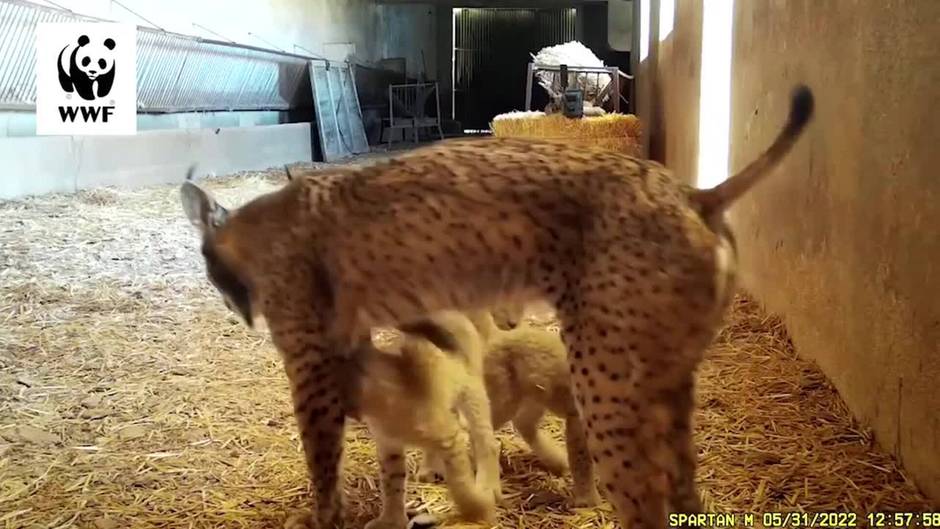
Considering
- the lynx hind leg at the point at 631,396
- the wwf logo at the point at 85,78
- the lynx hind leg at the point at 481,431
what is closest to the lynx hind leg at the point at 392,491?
the lynx hind leg at the point at 481,431

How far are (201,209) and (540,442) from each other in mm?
1427

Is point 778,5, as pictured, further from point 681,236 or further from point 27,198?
point 27,198

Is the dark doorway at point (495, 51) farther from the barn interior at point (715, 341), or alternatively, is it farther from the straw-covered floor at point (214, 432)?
the straw-covered floor at point (214, 432)

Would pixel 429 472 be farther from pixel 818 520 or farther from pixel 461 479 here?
pixel 818 520

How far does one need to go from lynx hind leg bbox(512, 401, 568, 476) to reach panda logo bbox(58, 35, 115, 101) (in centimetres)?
708

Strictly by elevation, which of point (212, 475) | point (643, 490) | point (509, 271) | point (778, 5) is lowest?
point (212, 475)

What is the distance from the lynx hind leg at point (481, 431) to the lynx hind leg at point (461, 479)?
0.27 ft

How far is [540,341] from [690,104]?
5074mm

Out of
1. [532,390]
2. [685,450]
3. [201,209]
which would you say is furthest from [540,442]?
[201,209]

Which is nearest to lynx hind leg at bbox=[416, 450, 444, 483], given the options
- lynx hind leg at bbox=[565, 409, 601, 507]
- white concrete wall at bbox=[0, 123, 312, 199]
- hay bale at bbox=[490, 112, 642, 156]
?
lynx hind leg at bbox=[565, 409, 601, 507]

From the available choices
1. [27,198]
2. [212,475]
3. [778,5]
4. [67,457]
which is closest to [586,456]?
[212,475]

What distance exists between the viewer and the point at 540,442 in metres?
3.36

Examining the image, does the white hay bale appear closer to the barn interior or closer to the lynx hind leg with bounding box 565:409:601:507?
the barn interior

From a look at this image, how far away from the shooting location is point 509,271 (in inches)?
101
